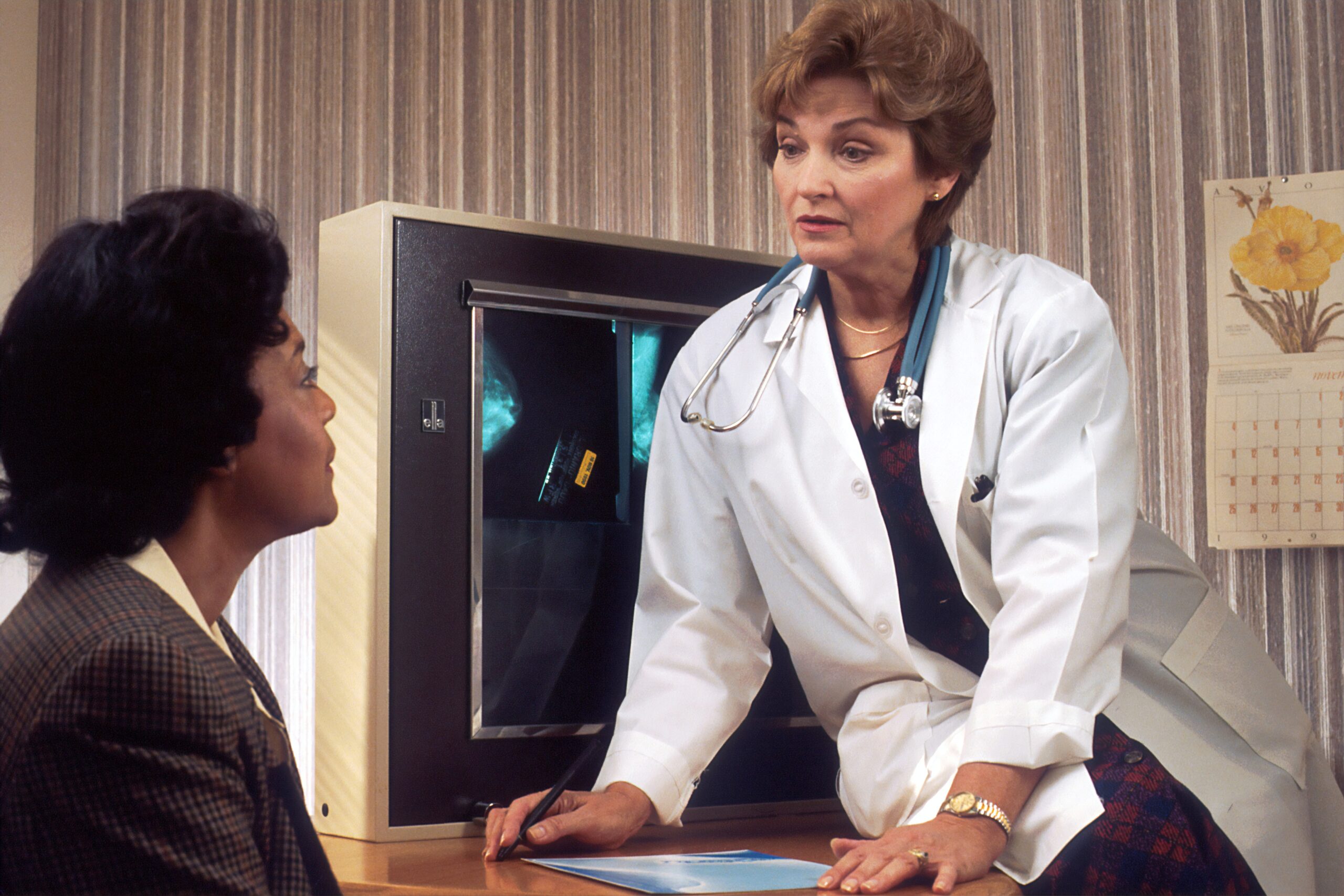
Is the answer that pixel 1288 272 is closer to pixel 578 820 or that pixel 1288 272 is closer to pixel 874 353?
pixel 874 353

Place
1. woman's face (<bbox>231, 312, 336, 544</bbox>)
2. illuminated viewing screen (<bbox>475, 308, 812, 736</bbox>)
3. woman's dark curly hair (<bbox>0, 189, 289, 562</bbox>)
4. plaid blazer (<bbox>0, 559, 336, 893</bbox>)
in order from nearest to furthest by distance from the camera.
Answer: plaid blazer (<bbox>0, 559, 336, 893</bbox>) → woman's dark curly hair (<bbox>0, 189, 289, 562</bbox>) → woman's face (<bbox>231, 312, 336, 544</bbox>) → illuminated viewing screen (<bbox>475, 308, 812, 736</bbox>)

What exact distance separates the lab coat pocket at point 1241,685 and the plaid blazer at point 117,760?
909 millimetres

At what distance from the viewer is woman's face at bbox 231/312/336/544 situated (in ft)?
3.25

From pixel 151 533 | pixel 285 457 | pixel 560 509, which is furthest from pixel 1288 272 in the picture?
pixel 151 533

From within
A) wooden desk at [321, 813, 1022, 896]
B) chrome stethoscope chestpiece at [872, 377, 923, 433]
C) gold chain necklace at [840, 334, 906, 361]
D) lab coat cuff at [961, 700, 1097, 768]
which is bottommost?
wooden desk at [321, 813, 1022, 896]

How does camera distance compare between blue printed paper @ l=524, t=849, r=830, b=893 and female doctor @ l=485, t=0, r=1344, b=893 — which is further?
female doctor @ l=485, t=0, r=1344, b=893

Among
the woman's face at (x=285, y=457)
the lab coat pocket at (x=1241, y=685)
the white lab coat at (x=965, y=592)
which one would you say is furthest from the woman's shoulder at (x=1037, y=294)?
the woman's face at (x=285, y=457)

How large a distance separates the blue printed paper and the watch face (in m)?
0.13

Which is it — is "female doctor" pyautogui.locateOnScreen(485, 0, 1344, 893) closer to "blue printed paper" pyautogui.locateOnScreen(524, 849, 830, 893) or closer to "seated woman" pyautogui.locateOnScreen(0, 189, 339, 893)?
"blue printed paper" pyautogui.locateOnScreen(524, 849, 830, 893)

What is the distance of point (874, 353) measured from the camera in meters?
1.42

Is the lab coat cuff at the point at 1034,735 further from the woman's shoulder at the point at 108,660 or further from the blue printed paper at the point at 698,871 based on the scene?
the woman's shoulder at the point at 108,660

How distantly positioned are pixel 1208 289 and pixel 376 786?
4.17 feet

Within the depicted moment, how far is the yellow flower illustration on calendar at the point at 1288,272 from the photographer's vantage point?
1738mm

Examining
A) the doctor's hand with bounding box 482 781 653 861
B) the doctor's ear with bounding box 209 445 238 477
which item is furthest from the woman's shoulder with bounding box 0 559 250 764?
the doctor's hand with bounding box 482 781 653 861
